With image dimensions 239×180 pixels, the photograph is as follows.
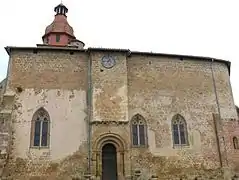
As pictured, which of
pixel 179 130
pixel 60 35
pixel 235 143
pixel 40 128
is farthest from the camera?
pixel 60 35

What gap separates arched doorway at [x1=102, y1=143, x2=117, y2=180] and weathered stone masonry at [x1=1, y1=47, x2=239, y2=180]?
1.32 ft

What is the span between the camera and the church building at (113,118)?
1636 centimetres

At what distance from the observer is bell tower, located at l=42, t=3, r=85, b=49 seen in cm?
2741

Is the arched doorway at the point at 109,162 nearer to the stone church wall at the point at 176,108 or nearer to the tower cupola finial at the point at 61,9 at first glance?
the stone church wall at the point at 176,108

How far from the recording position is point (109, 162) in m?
Answer: 16.9

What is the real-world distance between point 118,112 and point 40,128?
4772 mm

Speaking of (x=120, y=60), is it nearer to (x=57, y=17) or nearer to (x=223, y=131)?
(x=223, y=131)

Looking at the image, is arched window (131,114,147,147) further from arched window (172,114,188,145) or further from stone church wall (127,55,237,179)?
arched window (172,114,188,145)

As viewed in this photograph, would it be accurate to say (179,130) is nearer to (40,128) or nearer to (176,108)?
(176,108)

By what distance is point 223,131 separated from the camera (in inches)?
746

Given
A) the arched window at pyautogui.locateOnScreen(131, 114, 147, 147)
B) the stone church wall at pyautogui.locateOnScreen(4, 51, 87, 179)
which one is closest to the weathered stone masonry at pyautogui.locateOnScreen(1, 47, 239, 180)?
the stone church wall at pyautogui.locateOnScreen(4, 51, 87, 179)

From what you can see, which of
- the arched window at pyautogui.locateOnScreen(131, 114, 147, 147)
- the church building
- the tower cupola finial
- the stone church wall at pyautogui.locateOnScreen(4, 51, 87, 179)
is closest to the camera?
the stone church wall at pyautogui.locateOnScreen(4, 51, 87, 179)

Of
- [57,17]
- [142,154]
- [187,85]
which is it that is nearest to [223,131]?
[187,85]

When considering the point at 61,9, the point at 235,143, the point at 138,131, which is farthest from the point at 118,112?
the point at 61,9
